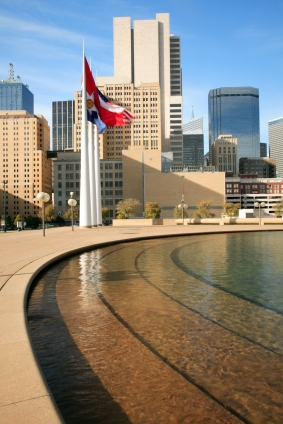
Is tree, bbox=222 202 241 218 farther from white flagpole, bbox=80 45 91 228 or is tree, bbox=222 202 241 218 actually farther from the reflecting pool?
the reflecting pool

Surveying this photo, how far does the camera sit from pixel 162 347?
5336mm

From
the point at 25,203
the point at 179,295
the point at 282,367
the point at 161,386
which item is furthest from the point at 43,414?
the point at 25,203

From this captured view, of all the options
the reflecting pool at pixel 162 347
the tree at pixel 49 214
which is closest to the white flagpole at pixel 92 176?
the reflecting pool at pixel 162 347

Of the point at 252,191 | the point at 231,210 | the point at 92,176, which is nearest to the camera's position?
the point at 92,176

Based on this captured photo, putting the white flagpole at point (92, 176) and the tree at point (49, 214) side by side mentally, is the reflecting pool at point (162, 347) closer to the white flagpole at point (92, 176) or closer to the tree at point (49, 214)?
the white flagpole at point (92, 176)

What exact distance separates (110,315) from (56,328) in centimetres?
106

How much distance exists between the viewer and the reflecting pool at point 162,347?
12.5 ft

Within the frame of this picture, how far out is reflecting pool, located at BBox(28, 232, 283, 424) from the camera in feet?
12.5

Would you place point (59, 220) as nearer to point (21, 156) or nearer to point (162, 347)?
point (21, 156)

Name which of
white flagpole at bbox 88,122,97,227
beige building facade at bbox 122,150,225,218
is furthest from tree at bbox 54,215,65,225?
white flagpole at bbox 88,122,97,227

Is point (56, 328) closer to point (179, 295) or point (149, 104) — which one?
point (179, 295)

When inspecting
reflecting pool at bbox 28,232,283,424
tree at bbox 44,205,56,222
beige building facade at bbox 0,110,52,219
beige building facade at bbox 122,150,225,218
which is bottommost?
reflecting pool at bbox 28,232,283,424

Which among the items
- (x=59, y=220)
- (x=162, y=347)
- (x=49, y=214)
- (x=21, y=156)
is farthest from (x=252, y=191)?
(x=162, y=347)

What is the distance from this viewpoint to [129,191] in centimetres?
14325
